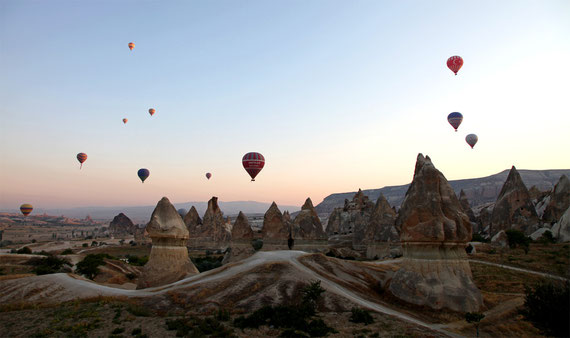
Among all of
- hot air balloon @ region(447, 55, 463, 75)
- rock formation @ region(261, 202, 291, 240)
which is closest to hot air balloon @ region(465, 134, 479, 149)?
hot air balloon @ region(447, 55, 463, 75)

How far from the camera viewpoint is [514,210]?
179 feet

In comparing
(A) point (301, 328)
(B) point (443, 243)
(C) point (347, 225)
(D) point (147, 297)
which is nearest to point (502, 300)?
(B) point (443, 243)

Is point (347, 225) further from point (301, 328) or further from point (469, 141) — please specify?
point (301, 328)

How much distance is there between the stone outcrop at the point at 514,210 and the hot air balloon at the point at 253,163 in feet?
135

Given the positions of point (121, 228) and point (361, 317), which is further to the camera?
point (121, 228)

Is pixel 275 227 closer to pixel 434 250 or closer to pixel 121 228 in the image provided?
pixel 434 250

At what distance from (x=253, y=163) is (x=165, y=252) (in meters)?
21.4

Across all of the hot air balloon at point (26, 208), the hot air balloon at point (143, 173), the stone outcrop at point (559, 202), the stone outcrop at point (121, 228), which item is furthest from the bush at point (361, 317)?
the stone outcrop at point (121, 228)

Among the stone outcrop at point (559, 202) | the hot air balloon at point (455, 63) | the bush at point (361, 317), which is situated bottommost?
the bush at point (361, 317)

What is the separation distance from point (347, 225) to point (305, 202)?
100 feet

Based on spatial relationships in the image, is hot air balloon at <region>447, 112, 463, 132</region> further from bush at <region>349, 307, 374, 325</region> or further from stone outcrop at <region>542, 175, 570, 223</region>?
bush at <region>349, 307, 374, 325</region>

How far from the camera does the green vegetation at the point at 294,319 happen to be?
43.6ft

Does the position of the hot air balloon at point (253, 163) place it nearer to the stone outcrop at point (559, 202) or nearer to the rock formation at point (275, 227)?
the rock formation at point (275, 227)

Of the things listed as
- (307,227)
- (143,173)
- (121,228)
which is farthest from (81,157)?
(121,228)
